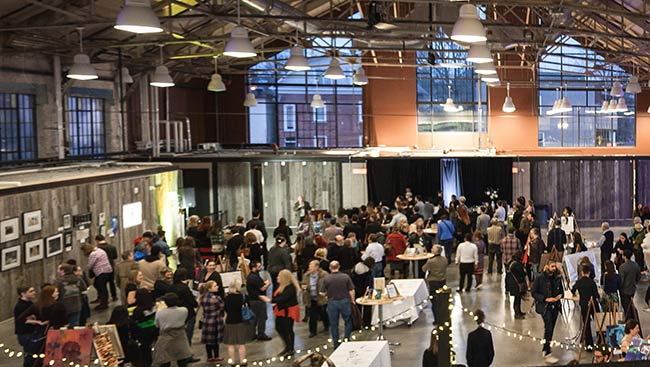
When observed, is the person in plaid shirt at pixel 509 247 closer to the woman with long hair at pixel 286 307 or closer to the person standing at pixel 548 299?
the person standing at pixel 548 299

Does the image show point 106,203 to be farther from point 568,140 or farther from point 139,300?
point 568,140

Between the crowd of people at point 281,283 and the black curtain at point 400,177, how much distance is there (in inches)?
164

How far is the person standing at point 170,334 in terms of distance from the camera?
28.7ft

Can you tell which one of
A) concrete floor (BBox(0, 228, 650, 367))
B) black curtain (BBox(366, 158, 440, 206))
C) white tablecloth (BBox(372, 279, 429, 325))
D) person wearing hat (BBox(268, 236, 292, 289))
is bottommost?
concrete floor (BBox(0, 228, 650, 367))

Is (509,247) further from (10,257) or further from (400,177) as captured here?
(10,257)

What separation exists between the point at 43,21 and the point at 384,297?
10512 millimetres

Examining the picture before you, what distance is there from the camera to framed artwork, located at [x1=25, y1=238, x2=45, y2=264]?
12.8m

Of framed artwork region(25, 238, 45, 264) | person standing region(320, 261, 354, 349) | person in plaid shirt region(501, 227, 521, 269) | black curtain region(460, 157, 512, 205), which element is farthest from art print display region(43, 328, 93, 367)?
black curtain region(460, 157, 512, 205)

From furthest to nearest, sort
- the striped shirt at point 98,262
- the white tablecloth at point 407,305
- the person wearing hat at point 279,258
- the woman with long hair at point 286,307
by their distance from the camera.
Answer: the striped shirt at point 98,262, the person wearing hat at point 279,258, the white tablecloth at point 407,305, the woman with long hair at point 286,307

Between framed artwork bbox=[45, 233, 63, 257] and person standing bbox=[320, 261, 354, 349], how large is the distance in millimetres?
5378

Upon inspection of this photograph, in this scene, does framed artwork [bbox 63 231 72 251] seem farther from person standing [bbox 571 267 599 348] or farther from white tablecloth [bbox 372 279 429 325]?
person standing [bbox 571 267 599 348]

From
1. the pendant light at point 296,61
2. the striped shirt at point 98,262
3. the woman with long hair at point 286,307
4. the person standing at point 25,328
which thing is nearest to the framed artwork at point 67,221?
the striped shirt at point 98,262

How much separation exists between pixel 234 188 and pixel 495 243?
898 cm

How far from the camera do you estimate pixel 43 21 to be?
17.0 metres
